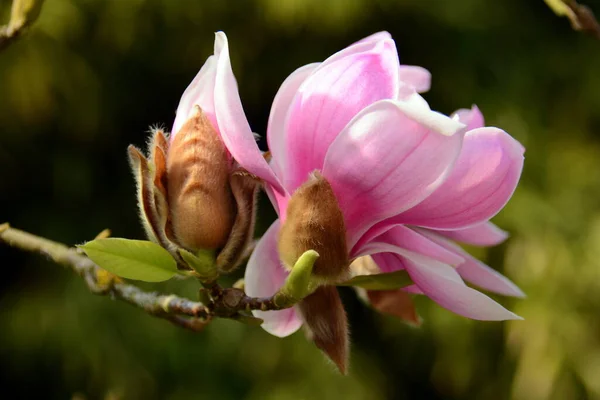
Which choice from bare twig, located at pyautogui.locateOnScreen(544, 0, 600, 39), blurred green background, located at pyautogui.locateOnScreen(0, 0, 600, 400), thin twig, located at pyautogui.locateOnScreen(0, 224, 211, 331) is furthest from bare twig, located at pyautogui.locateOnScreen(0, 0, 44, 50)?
blurred green background, located at pyautogui.locateOnScreen(0, 0, 600, 400)

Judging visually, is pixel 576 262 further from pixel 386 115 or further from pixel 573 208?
pixel 386 115

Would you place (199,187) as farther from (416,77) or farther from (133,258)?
(416,77)

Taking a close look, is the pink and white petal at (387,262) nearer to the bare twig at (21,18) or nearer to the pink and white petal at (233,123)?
the pink and white petal at (233,123)

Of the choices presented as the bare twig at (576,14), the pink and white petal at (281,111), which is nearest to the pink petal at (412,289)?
the pink and white petal at (281,111)

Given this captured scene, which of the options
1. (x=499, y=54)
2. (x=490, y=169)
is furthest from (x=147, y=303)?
Answer: (x=499, y=54)

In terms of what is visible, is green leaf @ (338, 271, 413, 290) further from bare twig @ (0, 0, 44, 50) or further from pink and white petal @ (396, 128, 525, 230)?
bare twig @ (0, 0, 44, 50)

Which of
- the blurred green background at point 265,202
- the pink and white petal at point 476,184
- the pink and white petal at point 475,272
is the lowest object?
the blurred green background at point 265,202

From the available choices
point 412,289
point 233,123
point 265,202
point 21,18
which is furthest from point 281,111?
point 265,202
